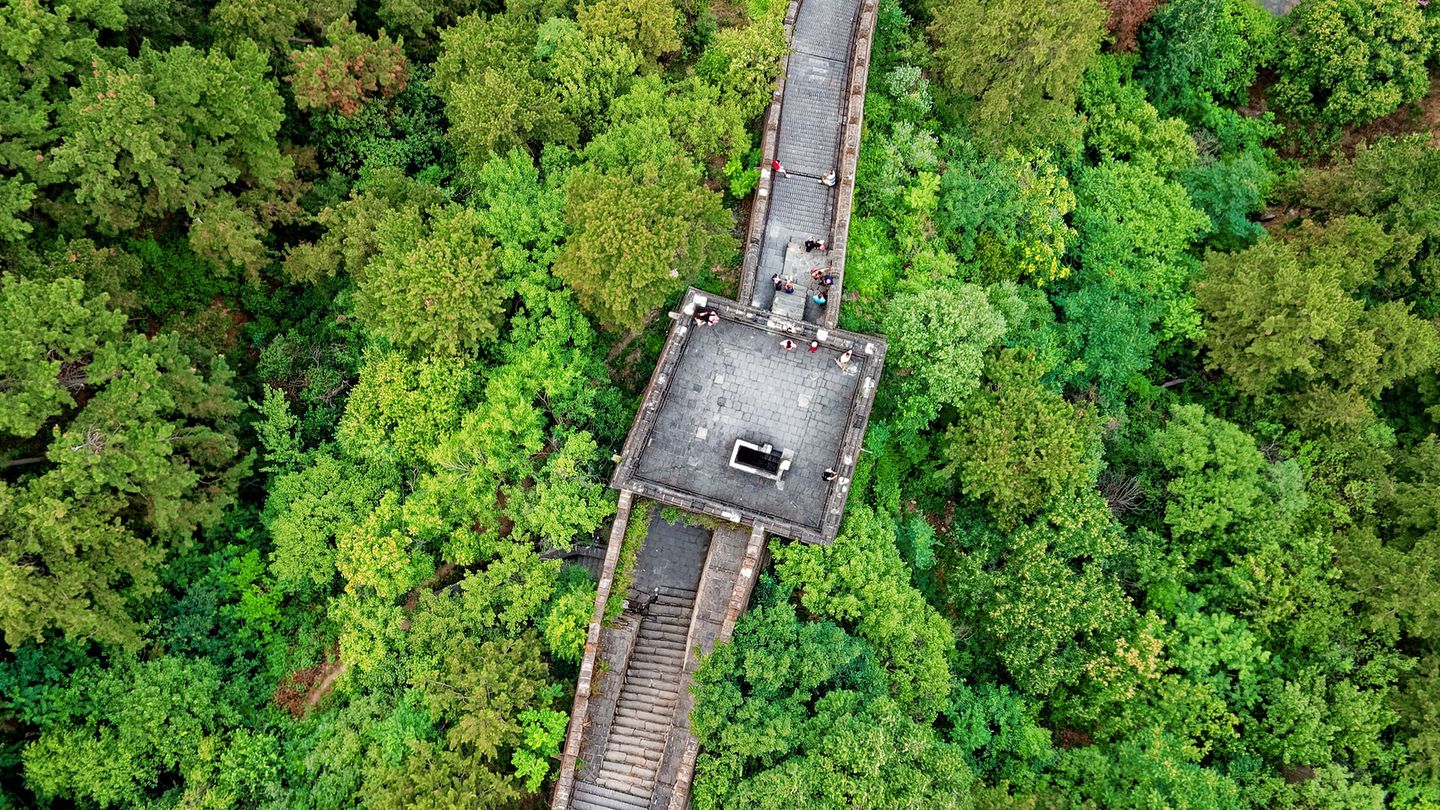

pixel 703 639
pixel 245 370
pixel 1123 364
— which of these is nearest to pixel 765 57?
pixel 1123 364

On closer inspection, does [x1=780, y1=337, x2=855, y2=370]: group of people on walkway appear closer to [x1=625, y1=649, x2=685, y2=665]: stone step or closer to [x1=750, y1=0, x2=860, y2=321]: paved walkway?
[x1=750, y1=0, x2=860, y2=321]: paved walkway

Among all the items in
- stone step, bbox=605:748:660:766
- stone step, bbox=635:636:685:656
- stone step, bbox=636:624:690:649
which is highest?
stone step, bbox=636:624:690:649

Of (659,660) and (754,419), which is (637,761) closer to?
(659,660)

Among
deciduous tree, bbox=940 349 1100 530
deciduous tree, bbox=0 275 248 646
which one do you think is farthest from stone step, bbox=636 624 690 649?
deciduous tree, bbox=0 275 248 646

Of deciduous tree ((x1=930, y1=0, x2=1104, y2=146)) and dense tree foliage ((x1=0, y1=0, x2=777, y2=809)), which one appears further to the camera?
deciduous tree ((x1=930, y1=0, x2=1104, y2=146))

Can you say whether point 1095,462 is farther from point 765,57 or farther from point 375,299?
point 375,299

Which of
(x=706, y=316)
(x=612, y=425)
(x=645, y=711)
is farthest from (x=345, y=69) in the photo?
(x=645, y=711)

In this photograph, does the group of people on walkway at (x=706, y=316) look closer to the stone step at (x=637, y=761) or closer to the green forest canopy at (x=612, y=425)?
the green forest canopy at (x=612, y=425)
